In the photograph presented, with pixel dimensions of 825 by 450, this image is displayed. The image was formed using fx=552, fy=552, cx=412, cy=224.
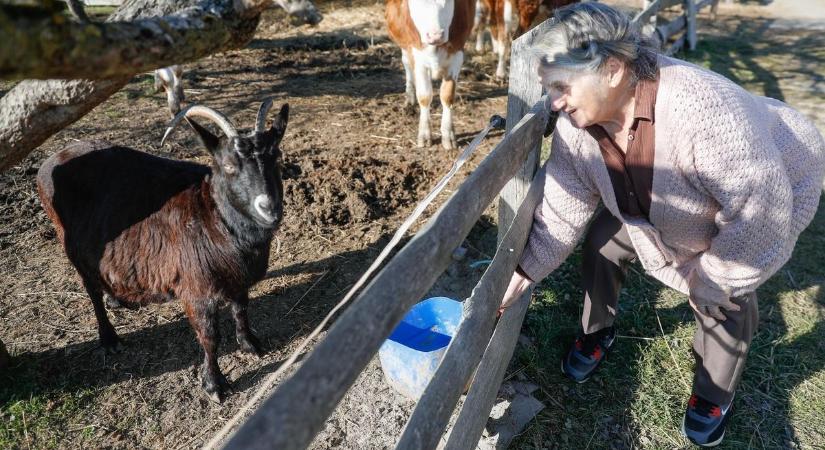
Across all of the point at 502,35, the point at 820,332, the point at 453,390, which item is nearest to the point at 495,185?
the point at 453,390

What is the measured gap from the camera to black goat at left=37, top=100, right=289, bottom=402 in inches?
127

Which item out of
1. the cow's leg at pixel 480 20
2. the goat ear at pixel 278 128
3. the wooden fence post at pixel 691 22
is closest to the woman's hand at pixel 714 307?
the goat ear at pixel 278 128

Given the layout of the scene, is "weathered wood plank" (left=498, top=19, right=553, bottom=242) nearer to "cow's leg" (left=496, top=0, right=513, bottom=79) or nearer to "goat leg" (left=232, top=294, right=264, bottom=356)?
"goat leg" (left=232, top=294, right=264, bottom=356)

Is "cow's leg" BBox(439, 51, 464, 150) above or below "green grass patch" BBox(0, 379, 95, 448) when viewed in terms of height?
above

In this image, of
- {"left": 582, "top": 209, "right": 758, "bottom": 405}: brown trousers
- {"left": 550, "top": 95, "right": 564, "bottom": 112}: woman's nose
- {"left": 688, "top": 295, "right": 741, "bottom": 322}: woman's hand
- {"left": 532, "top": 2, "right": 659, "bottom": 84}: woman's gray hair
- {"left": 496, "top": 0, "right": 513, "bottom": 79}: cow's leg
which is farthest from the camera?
{"left": 496, "top": 0, "right": 513, "bottom": 79}: cow's leg

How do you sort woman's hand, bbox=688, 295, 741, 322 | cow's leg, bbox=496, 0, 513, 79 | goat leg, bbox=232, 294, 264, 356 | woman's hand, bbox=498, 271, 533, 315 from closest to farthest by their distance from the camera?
1. woman's hand, bbox=688, 295, 741, 322
2. woman's hand, bbox=498, 271, 533, 315
3. goat leg, bbox=232, 294, 264, 356
4. cow's leg, bbox=496, 0, 513, 79

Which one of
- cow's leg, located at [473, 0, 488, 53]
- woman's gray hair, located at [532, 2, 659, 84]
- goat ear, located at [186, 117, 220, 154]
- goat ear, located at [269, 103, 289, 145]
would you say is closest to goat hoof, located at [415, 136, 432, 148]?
goat ear, located at [269, 103, 289, 145]

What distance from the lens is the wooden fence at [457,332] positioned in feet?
3.83

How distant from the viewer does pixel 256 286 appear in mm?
4410

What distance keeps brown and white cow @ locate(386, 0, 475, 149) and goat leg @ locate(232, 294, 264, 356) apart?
11.7ft

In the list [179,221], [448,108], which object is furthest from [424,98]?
[179,221]

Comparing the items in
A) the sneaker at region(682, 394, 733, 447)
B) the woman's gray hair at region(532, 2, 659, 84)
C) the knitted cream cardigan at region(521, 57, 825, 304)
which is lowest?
the sneaker at region(682, 394, 733, 447)

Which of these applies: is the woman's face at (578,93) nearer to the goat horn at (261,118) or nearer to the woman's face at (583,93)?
the woman's face at (583,93)

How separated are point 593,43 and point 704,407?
6.91 ft
